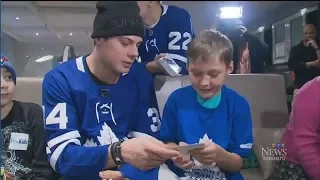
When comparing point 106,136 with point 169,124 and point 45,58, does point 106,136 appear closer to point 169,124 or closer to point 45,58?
point 169,124

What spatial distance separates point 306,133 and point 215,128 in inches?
8.7

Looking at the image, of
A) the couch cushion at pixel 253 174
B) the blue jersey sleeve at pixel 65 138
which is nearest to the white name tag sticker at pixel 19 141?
the blue jersey sleeve at pixel 65 138

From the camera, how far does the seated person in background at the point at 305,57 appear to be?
1.17 m

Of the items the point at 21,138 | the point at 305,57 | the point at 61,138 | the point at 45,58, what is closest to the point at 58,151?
the point at 61,138

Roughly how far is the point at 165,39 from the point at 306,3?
0.46 meters

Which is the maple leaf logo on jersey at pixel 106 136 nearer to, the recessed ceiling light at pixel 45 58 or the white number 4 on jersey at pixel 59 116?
the white number 4 on jersey at pixel 59 116

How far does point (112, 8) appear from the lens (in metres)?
0.79

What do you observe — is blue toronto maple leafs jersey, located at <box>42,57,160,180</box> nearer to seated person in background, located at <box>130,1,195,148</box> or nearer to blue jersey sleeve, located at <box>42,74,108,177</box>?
blue jersey sleeve, located at <box>42,74,108,177</box>

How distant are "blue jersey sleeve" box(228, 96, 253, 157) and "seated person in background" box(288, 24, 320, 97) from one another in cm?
33

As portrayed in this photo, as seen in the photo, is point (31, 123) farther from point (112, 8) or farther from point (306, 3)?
point (306, 3)

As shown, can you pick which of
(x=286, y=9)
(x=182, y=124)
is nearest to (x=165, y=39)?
(x=182, y=124)

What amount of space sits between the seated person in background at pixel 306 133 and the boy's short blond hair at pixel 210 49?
211 millimetres

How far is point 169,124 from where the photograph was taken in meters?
0.93

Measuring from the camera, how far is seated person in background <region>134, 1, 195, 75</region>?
3.49ft
